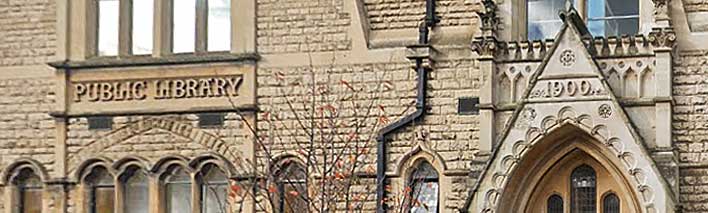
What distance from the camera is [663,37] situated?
22.1 meters

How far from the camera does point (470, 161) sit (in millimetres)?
23281

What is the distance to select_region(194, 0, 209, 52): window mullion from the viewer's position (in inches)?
987

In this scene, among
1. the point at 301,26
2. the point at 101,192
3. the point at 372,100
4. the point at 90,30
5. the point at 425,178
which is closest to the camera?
the point at 425,178

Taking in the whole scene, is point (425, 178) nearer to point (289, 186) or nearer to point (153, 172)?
point (289, 186)

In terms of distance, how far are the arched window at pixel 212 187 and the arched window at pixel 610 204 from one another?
16.5 ft

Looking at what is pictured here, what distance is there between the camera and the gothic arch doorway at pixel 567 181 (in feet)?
74.3

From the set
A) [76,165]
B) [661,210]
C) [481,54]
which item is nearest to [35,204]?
[76,165]

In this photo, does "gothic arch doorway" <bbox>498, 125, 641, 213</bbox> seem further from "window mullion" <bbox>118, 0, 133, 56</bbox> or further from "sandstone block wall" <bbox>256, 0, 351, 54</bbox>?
"window mullion" <bbox>118, 0, 133, 56</bbox>

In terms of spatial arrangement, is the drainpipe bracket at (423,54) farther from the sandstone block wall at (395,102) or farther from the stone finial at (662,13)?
the stone finial at (662,13)

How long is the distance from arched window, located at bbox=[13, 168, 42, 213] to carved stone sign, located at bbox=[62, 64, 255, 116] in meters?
1.12

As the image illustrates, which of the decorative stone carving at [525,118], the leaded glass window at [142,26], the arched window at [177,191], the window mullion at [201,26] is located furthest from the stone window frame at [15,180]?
the decorative stone carving at [525,118]

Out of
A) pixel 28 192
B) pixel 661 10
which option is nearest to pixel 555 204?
pixel 661 10

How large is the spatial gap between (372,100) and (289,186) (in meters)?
1.59

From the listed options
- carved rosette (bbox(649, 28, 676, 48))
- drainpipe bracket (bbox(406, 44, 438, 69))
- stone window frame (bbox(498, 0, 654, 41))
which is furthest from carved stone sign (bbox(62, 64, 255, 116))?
carved rosette (bbox(649, 28, 676, 48))
